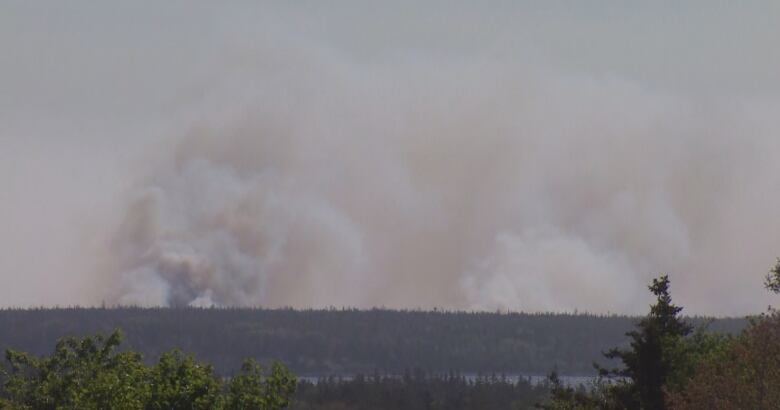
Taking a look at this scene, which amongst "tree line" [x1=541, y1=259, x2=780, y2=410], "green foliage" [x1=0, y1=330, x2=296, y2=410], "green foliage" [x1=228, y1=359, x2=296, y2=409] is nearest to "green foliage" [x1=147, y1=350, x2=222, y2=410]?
"green foliage" [x1=0, y1=330, x2=296, y2=410]

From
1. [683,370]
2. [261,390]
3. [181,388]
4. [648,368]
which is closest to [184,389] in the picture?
[181,388]

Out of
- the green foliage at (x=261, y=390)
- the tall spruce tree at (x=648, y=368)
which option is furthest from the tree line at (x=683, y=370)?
the green foliage at (x=261, y=390)

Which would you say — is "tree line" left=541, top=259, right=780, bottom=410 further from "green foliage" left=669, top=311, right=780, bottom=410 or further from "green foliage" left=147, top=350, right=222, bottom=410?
"green foliage" left=147, top=350, right=222, bottom=410

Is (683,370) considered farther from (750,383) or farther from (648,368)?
(750,383)

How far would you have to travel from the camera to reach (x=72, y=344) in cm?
9444

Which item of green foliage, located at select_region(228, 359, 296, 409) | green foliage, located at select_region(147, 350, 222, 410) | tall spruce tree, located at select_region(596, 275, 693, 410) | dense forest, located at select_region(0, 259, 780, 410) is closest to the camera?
dense forest, located at select_region(0, 259, 780, 410)

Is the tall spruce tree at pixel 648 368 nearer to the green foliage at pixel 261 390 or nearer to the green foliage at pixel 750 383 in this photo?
the green foliage at pixel 750 383

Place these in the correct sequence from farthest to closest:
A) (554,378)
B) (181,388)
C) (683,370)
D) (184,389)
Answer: (554,378)
(683,370)
(181,388)
(184,389)

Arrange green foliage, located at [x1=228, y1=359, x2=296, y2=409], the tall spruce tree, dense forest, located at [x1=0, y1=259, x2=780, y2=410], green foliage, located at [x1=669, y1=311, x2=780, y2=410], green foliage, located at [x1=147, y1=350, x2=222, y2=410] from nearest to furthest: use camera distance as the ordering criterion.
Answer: green foliage, located at [x1=669, y1=311, x2=780, y2=410] < dense forest, located at [x1=0, y1=259, x2=780, y2=410] < green foliage, located at [x1=228, y1=359, x2=296, y2=409] < green foliage, located at [x1=147, y1=350, x2=222, y2=410] < the tall spruce tree

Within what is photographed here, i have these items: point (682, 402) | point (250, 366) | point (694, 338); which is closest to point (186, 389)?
point (250, 366)

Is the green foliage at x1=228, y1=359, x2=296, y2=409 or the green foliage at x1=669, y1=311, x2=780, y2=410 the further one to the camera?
the green foliage at x1=228, y1=359, x2=296, y2=409

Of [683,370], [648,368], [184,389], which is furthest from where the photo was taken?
[683,370]

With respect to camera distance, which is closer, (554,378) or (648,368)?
(648,368)

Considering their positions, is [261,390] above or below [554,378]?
below
